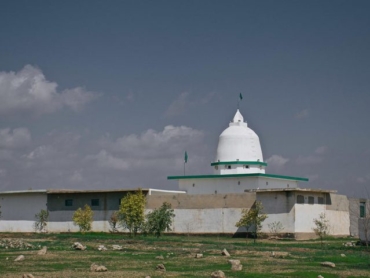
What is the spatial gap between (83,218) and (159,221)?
10178 millimetres

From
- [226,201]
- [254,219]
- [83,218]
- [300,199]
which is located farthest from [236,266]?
[83,218]

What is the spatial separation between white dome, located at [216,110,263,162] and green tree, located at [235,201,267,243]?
39.2 ft

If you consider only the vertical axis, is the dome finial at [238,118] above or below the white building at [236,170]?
above

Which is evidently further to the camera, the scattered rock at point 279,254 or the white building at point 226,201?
the white building at point 226,201

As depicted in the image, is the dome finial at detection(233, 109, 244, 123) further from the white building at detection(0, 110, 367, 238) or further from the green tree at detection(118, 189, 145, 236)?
the green tree at detection(118, 189, 145, 236)

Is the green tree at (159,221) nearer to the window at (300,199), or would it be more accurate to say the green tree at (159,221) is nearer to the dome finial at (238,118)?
the window at (300,199)

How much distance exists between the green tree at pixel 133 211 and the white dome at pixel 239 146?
12.3 m

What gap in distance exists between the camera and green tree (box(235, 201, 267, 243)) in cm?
4903

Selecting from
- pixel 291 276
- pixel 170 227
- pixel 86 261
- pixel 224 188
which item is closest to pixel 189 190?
pixel 224 188

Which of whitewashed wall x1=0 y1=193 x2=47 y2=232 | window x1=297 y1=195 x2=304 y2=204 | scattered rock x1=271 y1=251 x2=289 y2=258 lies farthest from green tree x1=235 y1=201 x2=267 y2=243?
whitewashed wall x1=0 y1=193 x2=47 y2=232

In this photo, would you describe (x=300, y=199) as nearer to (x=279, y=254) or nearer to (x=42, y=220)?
(x=279, y=254)

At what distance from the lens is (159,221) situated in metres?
48.5

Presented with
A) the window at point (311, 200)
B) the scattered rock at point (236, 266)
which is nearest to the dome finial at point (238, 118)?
the window at point (311, 200)

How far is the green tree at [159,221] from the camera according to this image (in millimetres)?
48688
